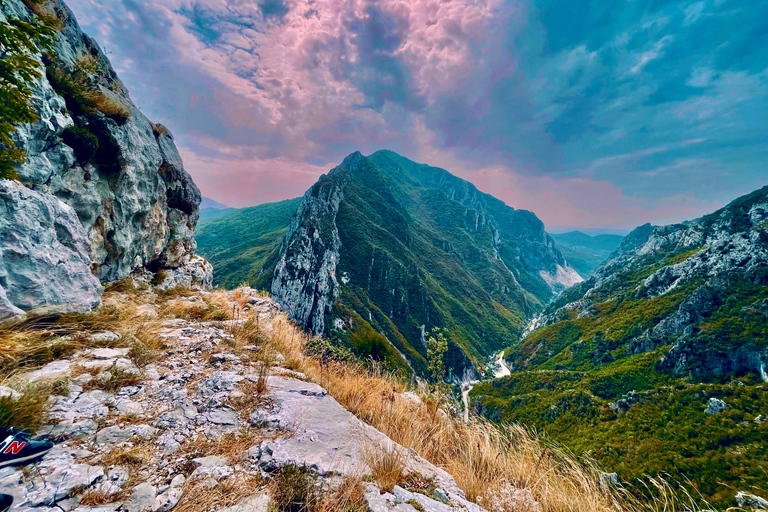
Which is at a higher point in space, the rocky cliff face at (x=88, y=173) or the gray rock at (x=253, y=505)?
the rocky cliff face at (x=88, y=173)

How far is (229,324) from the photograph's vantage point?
26.6 feet

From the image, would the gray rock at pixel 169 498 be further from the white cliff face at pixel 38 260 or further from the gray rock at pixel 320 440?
the white cliff face at pixel 38 260

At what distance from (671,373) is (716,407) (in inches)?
1425

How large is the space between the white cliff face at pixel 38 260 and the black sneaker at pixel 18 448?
393 cm

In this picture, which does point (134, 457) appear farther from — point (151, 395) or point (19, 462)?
point (151, 395)

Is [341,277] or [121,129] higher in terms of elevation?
[121,129]

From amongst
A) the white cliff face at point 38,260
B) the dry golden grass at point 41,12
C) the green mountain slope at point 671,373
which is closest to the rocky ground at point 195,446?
the white cliff face at point 38,260

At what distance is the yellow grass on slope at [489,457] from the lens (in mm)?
3481

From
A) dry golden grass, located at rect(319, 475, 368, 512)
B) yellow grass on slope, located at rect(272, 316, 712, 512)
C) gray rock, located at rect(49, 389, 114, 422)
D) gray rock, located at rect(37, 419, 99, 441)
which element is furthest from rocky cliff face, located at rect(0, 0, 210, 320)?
dry golden grass, located at rect(319, 475, 368, 512)

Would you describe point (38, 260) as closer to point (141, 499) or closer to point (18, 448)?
point (18, 448)

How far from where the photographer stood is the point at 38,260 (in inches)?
241

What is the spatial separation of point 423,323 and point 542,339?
242 ft

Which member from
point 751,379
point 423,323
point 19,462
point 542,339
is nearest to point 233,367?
point 19,462

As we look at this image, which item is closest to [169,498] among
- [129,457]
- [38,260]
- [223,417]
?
[129,457]
